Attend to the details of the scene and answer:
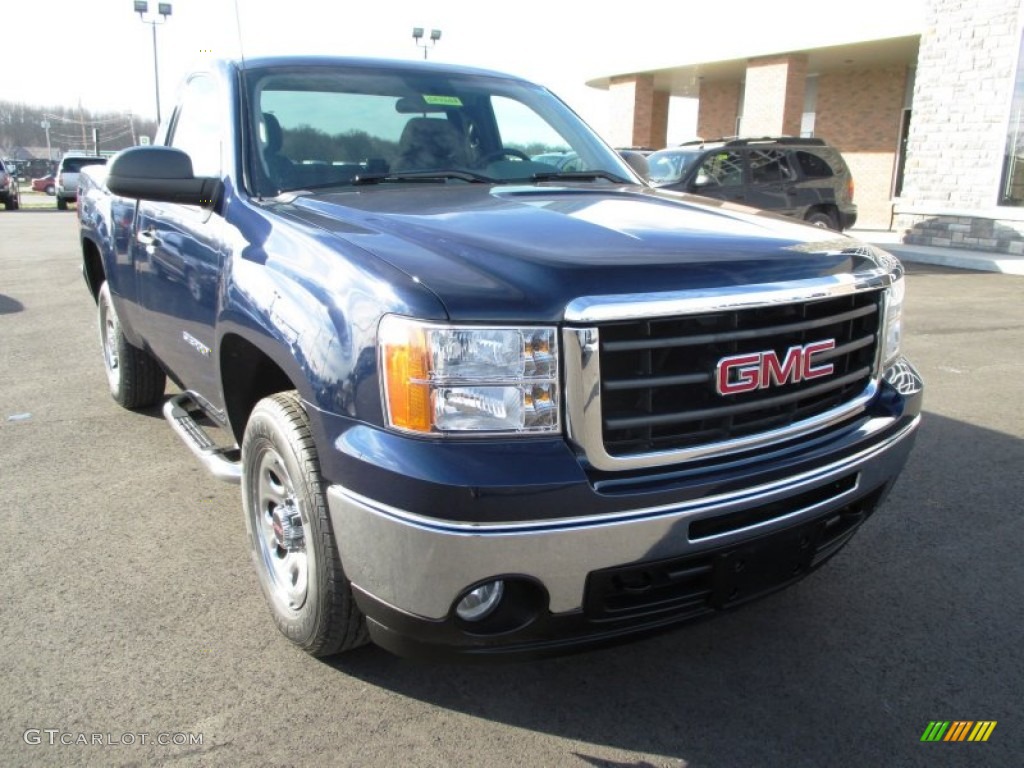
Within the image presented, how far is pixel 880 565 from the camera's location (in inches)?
130

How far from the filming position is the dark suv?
40.0 feet

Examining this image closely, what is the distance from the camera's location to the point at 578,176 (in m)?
3.54

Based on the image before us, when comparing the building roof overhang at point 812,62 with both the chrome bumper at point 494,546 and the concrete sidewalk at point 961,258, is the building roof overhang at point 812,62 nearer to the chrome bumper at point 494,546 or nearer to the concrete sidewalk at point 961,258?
the concrete sidewalk at point 961,258

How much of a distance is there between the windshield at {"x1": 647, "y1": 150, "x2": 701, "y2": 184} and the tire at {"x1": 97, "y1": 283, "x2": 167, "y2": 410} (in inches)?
332

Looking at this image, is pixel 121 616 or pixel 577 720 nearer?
pixel 577 720

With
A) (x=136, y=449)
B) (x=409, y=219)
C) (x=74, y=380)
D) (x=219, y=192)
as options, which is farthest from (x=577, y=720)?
(x=74, y=380)

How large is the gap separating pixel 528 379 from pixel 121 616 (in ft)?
5.90

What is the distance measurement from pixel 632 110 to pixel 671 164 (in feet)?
49.7

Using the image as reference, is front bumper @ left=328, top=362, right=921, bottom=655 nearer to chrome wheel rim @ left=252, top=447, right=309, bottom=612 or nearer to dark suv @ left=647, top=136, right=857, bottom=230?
chrome wheel rim @ left=252, top=447, right=309, bottom=612

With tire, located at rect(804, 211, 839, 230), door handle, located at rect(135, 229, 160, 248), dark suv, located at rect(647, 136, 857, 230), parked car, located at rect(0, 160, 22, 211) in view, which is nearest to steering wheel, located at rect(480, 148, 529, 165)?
door handle, located at rect(135, 229, 160, 248)

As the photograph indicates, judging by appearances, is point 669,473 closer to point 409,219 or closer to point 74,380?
point 409,219

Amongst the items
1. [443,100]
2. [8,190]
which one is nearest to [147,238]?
[443,100]

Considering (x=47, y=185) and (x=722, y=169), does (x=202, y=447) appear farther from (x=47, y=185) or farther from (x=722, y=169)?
(x=47, y=185)

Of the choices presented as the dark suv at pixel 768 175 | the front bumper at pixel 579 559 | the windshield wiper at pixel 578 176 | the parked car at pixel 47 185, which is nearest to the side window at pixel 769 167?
the dark suv at pixel 768 175
